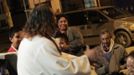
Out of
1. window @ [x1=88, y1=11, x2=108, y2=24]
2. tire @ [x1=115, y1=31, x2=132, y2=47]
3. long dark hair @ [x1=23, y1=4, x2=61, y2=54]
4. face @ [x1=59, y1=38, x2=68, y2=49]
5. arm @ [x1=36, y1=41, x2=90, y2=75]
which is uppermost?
long dark hair @ [x1=23, y1=4, x2=61, y2=54]

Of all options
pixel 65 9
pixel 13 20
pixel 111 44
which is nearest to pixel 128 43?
pixel 65 9

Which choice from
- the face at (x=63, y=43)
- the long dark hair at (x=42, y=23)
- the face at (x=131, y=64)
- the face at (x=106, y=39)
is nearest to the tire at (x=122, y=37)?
the face at (x=106, y=39)

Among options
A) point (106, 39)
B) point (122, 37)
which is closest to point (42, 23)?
point (106, 39)

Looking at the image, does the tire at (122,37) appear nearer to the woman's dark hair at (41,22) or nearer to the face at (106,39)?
the face at (106,39)

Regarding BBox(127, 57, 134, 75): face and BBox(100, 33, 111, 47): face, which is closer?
BBox(127, 57, 134, 75): face

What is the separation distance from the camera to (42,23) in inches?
99.0

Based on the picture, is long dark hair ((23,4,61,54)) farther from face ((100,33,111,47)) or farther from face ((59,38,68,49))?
face ((100,33,111,47))

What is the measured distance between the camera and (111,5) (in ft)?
28.0

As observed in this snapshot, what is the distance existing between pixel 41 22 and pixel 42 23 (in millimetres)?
11

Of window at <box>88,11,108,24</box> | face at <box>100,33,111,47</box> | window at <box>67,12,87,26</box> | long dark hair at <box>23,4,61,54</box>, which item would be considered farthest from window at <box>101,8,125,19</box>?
long dark hair at <box>23,4,61,54</box>

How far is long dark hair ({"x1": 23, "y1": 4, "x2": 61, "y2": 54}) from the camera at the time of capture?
2.50 meters

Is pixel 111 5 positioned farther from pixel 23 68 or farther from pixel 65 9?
pixel 23 68

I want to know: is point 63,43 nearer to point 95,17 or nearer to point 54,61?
point 54,61

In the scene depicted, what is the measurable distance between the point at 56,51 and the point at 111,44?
93.0 inches
